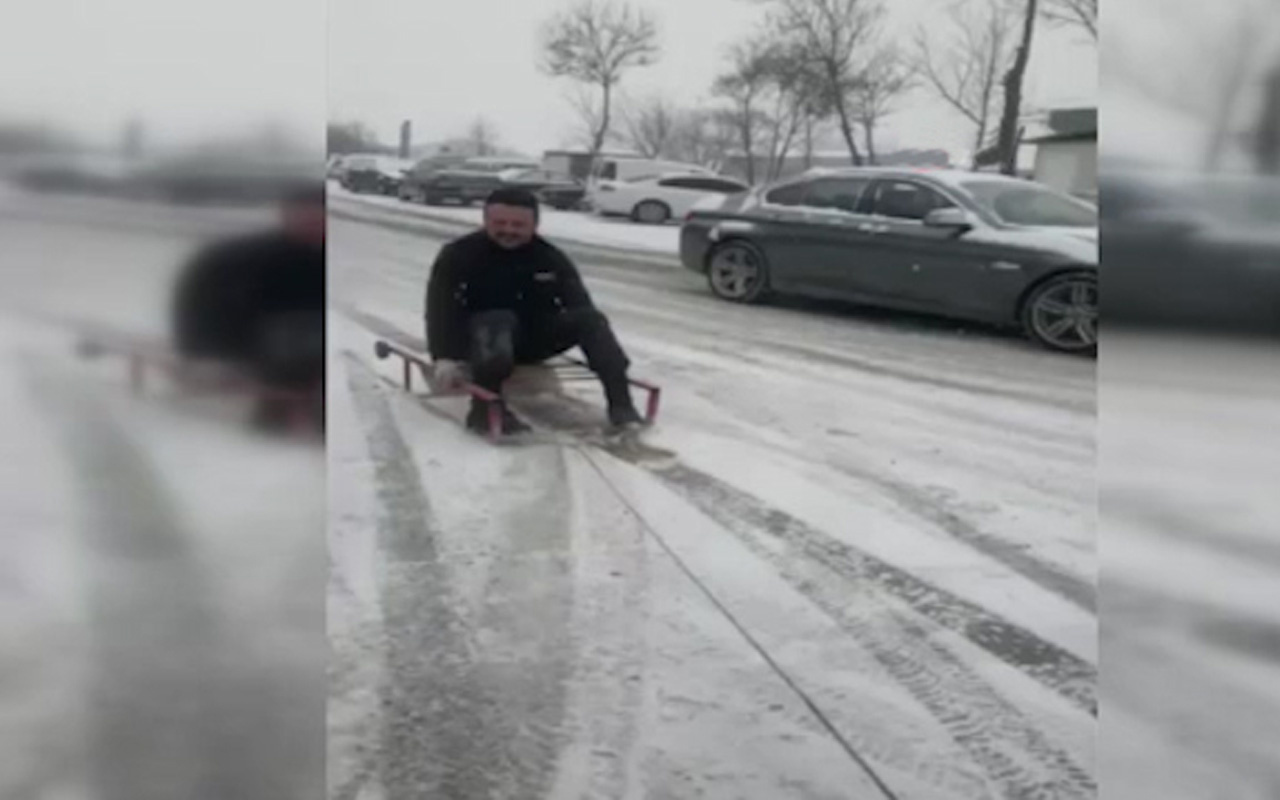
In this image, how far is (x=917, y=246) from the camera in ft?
5.37

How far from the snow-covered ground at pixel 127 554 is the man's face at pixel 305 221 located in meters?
0.09

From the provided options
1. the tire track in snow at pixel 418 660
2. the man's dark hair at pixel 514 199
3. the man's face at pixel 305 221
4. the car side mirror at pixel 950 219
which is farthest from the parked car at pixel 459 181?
the car side mirror at pixel 950 219

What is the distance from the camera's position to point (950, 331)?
1653 mm

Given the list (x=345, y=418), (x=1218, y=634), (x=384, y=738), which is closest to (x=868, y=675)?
(x=1218, y=634)

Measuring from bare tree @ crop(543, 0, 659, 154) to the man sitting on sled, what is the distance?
17 centimetres

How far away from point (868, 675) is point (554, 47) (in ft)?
2.88

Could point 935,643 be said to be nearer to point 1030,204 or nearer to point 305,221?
point 1030,204

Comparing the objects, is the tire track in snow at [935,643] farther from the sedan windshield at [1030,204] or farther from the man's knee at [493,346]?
the sedan windshield at [1030,204]

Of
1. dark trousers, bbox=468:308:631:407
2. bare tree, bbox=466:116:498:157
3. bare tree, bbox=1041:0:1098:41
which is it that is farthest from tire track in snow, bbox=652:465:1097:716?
bare tree, bbox=1041:0:1098:41

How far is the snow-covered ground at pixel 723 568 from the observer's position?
1.49 meters

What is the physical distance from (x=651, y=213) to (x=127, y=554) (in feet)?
2.51

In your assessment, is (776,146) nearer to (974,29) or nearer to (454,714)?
→ (974,29)

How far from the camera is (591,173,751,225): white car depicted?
163 cm

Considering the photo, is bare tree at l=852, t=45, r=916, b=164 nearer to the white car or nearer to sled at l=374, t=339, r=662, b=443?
the white car
